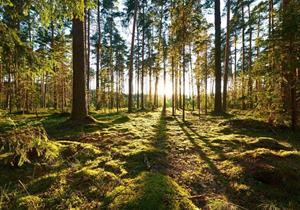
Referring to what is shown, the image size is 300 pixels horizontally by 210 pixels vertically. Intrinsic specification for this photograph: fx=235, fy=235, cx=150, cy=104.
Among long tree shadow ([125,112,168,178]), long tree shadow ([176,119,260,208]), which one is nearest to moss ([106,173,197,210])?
long tree shadow ([125,112,168,178])

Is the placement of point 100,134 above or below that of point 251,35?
below

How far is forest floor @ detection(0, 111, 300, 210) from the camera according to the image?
159 inches

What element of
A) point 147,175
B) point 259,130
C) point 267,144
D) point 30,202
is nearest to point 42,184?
point 30,202

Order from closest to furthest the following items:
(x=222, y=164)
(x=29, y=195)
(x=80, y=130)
→ (x=29, y=195)
(x=222, y=164)
(x=80, y=130)

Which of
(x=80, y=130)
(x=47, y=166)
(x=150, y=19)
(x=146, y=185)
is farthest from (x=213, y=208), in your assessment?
(x=150, y=19)

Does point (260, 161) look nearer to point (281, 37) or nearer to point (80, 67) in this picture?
point (281, 37)

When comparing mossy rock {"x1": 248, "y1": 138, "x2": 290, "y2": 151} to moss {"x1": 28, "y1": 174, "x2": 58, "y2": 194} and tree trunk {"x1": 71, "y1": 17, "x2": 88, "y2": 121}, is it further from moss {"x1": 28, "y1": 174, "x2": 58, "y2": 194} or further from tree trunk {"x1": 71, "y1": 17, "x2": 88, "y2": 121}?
tree trunk {"x1": 71, "y1": 17, "x2": 88, "y2": 121}

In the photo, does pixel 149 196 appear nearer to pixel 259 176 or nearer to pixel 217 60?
pixel 259 176

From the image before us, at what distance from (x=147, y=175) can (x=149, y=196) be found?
1.03m

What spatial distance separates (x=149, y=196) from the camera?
4016 millimetres

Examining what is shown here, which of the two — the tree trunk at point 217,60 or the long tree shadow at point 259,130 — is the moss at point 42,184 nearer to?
the long tree shadow at point 259,130

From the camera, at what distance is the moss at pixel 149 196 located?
3.83m

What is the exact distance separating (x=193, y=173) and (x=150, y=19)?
23410mm

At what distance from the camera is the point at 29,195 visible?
169 inches
